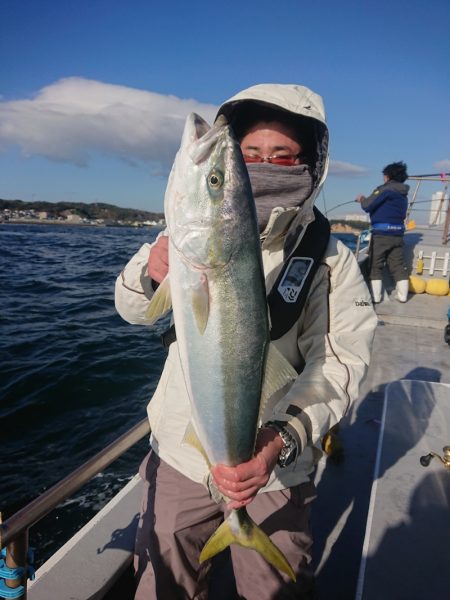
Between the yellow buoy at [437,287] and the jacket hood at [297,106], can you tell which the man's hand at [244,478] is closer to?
the jacket hood at [297,106]

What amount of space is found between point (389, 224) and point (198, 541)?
9679 mm

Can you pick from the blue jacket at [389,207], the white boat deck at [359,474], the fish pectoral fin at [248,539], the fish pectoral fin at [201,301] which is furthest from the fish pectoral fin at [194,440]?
the blue jacket at [389,207]

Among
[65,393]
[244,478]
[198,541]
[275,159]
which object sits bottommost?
Answer: [65,393]

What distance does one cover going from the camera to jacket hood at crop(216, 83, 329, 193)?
2.37 metres

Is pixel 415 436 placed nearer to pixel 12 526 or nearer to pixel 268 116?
pixel 268 116

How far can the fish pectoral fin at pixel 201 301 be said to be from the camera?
5.92 feet

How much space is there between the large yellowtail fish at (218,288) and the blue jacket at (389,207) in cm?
953

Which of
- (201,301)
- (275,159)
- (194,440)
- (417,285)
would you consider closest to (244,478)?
(194,440)

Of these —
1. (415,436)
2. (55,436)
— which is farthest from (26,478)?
(415,436)

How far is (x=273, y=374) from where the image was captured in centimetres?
196

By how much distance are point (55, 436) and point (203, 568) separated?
211 inches

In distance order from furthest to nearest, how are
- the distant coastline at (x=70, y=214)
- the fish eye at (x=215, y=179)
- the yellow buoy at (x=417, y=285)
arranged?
the distant coastline at (x=70, y=214), the yellow buoy at (x=417, y=285), the fish eye at (x=215, y=179)

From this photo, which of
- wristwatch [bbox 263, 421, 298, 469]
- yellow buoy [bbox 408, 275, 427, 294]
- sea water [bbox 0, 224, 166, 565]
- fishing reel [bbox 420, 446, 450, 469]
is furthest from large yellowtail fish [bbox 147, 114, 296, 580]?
yellow buoy [bbox 408, 275, 427, 294]

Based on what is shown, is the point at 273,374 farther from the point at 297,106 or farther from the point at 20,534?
the point at 297,106
